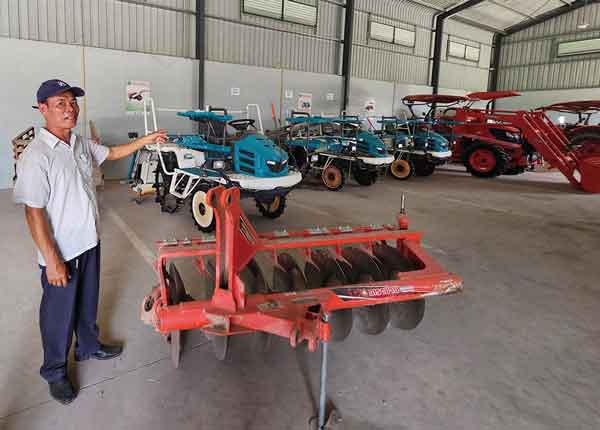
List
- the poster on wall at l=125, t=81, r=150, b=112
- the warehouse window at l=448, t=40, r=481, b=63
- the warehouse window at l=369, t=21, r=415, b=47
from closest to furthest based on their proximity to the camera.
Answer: the poster on wall at l=125, t=81, r=150, b=112 → the warehouse window at l=369, t=21, r=415, b=47 → the warehouse window at l=448, t=40, r=481, b=63

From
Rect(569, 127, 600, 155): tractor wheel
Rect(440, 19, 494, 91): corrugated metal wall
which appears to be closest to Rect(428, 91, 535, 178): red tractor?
Rect(569, 127, 600, 155): tractor wheel

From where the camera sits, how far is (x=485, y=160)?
37.2 feet

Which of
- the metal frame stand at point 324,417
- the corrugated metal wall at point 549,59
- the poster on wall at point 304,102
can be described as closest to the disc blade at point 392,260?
the metal frame stand at point 324,417

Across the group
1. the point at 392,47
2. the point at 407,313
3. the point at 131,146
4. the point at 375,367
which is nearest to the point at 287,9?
the point at 392,47

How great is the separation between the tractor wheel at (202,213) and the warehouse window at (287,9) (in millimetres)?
7225

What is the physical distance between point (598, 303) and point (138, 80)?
29.3 feet

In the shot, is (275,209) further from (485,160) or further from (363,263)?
(485,160)

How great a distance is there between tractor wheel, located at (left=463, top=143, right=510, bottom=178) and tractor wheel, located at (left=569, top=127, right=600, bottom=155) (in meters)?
1.50

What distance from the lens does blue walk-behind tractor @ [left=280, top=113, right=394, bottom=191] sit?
872cm

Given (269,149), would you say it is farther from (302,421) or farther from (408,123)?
(408,123)

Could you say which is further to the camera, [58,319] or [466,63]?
[466,63]

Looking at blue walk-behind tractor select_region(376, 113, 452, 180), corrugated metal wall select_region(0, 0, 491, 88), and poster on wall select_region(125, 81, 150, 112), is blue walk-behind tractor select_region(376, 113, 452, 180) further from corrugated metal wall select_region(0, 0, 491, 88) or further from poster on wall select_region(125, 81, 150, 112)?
poster on wall select_region(125, 81, 150, 112)

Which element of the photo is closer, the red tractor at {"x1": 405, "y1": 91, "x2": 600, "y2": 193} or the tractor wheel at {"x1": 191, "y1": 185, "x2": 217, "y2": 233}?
the tractor wheel at {"x1": 191, "y1": 185, "x2": 217, "y2": 233}

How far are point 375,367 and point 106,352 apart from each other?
1517 mm
